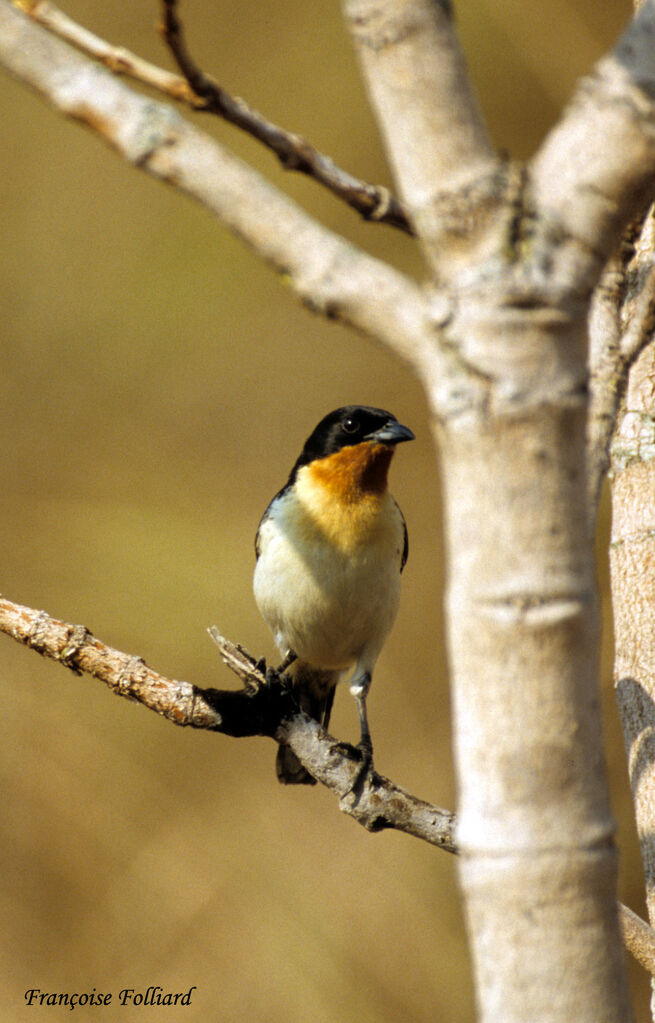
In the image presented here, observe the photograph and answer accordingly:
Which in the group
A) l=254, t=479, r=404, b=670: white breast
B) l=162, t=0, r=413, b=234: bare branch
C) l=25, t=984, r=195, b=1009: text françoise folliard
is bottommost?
l=25, t=984, r=195, b=1009: text françoise folliard

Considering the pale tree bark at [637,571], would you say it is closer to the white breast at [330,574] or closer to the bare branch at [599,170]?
the white breast at [330,574]

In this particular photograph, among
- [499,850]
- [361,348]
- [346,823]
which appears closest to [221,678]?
[346,823]

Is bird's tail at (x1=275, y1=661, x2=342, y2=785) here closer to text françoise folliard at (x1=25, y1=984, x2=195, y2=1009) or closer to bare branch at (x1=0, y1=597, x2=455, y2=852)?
bare branch at (x1=0, y1=597, x2=455, y2=852)

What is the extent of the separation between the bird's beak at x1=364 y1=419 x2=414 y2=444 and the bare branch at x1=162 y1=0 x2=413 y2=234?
5.83 ft

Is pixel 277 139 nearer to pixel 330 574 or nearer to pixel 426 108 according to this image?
pixel 426 108

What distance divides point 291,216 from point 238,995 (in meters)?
4.99

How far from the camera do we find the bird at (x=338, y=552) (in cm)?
328

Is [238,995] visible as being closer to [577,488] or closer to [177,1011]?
[177,1011]

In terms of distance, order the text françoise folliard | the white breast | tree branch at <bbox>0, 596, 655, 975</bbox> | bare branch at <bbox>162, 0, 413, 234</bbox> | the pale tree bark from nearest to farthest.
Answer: bare branch at <bbox>162, 0, 413, 234</bbox> → tree branch at <bbox>0, 596, 655, 975</bbox> → the pale tree bark → the white breast → the text françoise folliard

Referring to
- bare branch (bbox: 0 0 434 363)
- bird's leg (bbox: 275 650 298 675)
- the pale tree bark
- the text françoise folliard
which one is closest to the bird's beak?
bird's leg (bbox: 275 650 298 675)

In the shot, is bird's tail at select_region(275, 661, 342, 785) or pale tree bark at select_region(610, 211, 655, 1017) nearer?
pale tree bark at select_region(610, 211, 655, 1017)

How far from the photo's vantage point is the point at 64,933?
5125mm

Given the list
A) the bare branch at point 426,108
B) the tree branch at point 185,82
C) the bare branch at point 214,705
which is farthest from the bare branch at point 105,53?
the bare branch at point 214,705

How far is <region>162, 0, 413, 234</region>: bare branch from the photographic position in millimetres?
1122
